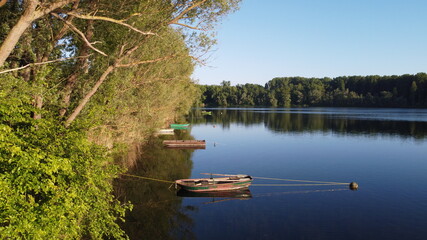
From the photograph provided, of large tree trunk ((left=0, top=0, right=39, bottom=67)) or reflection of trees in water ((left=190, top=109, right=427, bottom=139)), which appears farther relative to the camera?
reflection of trees in water ((left=190, top=109, right=427, bottom=139))

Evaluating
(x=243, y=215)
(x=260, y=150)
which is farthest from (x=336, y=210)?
(x=260, y=150)

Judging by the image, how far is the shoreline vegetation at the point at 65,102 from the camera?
884 cm

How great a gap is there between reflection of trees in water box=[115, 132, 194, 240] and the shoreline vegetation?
3600 mm

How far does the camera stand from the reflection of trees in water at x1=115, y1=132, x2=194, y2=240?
19.4 meters

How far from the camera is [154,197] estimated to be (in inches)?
977

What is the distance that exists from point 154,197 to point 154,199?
42 centimetres

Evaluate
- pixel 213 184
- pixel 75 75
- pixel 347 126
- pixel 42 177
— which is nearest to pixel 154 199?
pixel 213 184

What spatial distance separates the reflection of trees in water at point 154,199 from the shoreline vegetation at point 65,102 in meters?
3.60

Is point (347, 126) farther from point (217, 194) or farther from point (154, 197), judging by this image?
point (154, 197)

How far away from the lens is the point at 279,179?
3044 centimetres

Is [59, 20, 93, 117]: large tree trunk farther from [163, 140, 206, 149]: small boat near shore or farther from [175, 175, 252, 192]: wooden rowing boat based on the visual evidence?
[163, 140, 206, 149]: small boat near shore

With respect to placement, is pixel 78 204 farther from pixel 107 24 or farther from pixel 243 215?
pixel 243 215

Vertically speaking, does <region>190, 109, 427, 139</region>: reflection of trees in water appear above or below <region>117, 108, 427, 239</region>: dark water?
above

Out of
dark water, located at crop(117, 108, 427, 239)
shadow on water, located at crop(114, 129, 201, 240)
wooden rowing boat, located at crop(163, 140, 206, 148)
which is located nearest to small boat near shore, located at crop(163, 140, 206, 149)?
wooden rowing boat, located at crop(163, 140, 206, 148)
